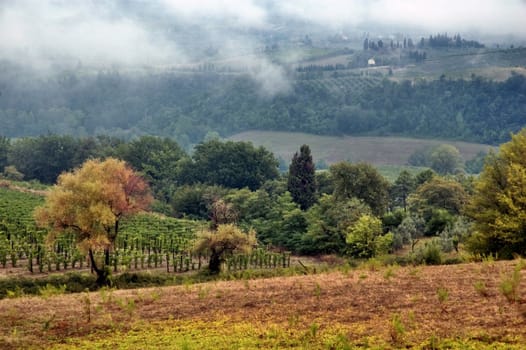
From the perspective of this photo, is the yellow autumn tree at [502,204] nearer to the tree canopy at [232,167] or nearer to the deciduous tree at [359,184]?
the deciduous tree at [359,184]

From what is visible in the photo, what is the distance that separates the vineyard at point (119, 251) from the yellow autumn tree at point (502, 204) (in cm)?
2193

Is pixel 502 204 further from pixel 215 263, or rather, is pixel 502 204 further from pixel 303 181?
pixel 303 181

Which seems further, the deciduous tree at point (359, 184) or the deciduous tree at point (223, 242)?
the deciduous tree at point (359, 184)

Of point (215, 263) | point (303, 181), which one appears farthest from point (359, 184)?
point (215, 263)

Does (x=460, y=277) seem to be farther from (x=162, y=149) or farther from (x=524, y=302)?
(x=162, y=149)

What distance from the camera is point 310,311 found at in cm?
1805

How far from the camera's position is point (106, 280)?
109ft

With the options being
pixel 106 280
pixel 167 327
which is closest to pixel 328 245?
pixel 106 280

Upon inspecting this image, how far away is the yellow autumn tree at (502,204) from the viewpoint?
33.3 m

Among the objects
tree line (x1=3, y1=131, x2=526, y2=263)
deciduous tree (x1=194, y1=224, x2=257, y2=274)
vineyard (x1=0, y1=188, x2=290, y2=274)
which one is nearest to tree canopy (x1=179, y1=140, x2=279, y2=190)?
tree line (x1=3, y1=131, x2=526, y2=263)

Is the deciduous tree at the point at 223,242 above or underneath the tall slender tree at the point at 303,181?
underneath

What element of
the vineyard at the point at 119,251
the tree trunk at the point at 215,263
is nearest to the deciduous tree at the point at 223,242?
the tree trunk at the point at 215,263

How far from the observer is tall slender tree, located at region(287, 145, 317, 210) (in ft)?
295

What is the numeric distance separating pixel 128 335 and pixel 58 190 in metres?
19.1
